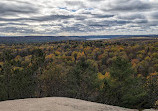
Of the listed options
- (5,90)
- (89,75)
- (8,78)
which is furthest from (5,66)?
(89,75)

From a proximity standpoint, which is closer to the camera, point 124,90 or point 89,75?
point 124,90

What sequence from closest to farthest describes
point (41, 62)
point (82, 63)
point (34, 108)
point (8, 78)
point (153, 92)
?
1. point (34, 108)
2. point (153, 92)
3. point (8, 78)
4. point (82, 63)
5. point (41, 62)

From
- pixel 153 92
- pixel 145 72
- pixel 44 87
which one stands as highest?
pixel 153 92

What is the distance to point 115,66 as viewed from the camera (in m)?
28.5

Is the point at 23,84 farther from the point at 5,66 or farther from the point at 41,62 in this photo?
the point at 41,62

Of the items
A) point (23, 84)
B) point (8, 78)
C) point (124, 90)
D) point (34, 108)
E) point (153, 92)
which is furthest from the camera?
point (8, 78)

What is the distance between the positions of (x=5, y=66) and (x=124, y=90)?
25.1 m

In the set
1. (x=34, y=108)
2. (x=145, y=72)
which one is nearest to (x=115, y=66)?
(x=34, y=108)

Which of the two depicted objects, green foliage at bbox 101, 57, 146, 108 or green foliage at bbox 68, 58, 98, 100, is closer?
green foliage at bbox 101, 57, 146, 108

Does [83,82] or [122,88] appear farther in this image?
[83,82]

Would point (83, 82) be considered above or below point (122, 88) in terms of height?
below

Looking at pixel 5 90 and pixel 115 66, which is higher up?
pixel 115 66

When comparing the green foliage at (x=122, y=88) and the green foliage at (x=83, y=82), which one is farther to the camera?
the green foliage at (x=83, y=82)

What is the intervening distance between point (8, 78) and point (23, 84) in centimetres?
503
